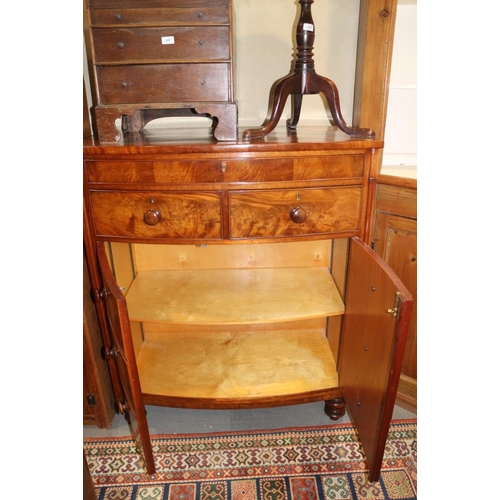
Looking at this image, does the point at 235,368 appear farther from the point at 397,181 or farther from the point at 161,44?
the point at 161,44

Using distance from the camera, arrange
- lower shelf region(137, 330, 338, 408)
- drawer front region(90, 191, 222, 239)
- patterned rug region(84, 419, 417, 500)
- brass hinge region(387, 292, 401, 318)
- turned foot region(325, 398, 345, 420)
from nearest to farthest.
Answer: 1. brass hinge region(387, 292, 401, 318)
2. drawer front region(90, 191, 222, 239)
3. patterned rug region(84, 419, 417, 500)
4. lower shelf region(137, 330, 338, 408)
5. turned foot region(325, 398, 345, 420)

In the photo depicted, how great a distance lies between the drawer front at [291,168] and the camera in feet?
3.90

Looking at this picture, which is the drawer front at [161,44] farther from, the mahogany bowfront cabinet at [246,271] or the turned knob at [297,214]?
the turned knob at [297,214]

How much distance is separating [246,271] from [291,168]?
2.12 ft

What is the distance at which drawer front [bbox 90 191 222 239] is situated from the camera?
4.01ft

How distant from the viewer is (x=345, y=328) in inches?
57.2

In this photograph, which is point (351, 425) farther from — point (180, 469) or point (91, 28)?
point (91, 28)

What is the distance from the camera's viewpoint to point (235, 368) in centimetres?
160

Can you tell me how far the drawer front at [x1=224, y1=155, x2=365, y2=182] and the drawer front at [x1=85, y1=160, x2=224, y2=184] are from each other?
0.17ft

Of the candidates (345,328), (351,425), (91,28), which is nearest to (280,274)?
(345,328)

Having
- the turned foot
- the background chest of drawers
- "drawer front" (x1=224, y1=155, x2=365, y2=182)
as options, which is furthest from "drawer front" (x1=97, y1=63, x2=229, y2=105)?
the turned foot

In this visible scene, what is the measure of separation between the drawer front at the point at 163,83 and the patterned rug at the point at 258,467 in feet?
4.14

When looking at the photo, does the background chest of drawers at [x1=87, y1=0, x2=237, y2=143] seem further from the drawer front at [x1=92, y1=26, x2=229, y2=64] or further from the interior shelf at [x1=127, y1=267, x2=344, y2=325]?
the interior shelf at [x1=127, y1=267, x2=344, y2=325]

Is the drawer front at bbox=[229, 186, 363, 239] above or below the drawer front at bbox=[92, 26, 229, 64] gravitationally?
below
